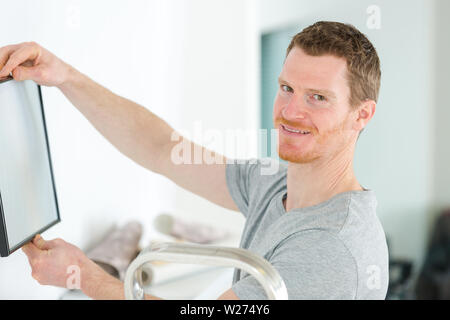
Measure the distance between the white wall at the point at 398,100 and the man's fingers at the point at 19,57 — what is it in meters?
1.97

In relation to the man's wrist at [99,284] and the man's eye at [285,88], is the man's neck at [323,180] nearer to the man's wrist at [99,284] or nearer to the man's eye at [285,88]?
the man's eye at [285,88]

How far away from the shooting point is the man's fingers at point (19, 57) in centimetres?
91

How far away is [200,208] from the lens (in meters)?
2.23

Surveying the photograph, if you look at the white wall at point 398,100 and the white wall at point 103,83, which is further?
the white wall at point 398,100

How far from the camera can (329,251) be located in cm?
86

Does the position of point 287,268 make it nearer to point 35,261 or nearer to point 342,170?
point 342,170

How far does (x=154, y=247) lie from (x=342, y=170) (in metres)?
0.52

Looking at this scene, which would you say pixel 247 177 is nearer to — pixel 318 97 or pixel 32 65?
pixel 318 97

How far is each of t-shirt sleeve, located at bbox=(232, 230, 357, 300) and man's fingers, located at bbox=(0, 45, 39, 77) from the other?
0.51m

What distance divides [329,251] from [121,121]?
56 cm

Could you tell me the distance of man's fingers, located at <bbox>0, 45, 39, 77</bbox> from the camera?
35.8 inches

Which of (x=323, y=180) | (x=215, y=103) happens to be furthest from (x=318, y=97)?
(x=215, y=103)

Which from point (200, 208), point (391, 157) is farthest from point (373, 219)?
point (391, 157)

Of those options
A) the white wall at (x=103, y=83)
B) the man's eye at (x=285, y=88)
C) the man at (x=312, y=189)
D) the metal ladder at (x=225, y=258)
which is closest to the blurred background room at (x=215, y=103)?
the white wall at (x=103, y=83)
